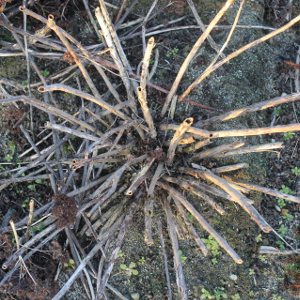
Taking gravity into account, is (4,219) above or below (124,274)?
above

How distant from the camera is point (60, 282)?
1911 mm

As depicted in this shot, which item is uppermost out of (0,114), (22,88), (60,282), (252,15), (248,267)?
(252,15)

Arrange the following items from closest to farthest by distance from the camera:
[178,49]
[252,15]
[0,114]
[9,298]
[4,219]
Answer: [9,298]
[4,219]
[0,114]
[178,49]
[252,15]

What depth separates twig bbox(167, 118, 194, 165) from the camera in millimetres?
1310

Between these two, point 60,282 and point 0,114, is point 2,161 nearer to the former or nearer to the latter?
point 0,114

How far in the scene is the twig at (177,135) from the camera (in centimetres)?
131

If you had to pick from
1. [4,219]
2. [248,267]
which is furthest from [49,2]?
[248,267]

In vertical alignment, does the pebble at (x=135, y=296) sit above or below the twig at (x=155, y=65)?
below

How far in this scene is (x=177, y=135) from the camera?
4.84 ft

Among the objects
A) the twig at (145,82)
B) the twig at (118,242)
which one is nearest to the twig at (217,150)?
the twig at (145,82)

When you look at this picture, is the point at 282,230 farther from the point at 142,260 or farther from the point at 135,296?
the point at 135,296

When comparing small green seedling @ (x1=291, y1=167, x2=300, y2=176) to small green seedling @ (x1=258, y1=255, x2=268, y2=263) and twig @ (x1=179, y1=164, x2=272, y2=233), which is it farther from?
twig @ (x1=179, y1=164, x2=272, y2=233)

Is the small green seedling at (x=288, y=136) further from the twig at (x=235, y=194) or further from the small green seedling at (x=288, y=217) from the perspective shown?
the twig at (x=235, y=194)

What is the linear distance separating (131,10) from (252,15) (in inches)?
35.6
